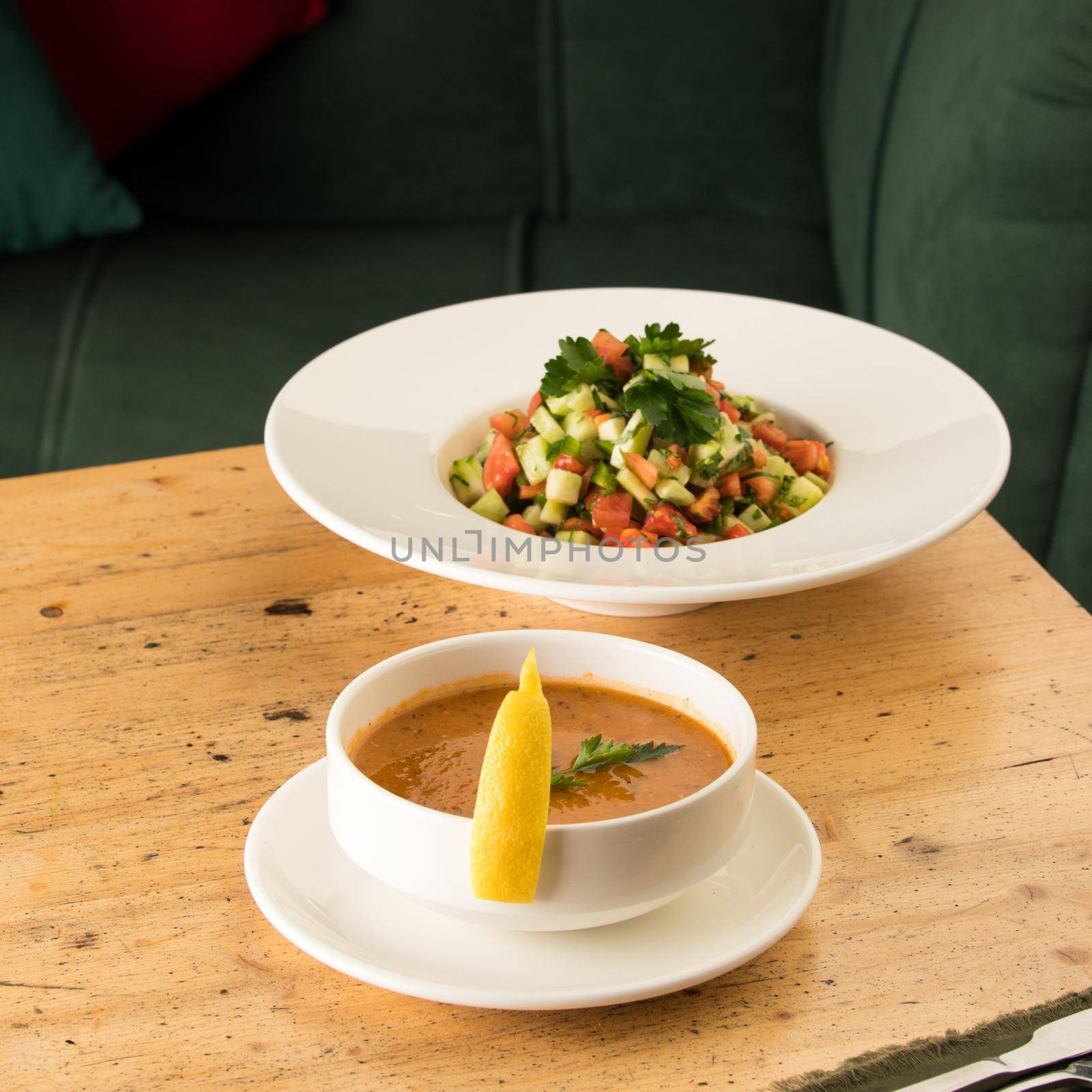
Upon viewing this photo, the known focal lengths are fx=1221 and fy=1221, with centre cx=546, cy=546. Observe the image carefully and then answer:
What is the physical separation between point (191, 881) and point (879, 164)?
1913mm

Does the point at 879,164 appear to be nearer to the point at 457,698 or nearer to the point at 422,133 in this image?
the point at 422,133

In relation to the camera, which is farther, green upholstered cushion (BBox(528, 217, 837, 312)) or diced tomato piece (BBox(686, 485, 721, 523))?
green upholstered cushion (BBox(528, 217, 837, 312))

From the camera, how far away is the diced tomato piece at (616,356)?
121 cm

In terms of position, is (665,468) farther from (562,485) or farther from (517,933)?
(517,933)

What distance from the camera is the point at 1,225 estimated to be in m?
2.46

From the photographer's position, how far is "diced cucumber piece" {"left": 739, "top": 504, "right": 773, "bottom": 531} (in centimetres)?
118

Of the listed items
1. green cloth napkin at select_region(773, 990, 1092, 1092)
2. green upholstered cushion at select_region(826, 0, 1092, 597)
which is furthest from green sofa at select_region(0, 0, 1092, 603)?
green cloth napkin at select_region(773, 990, 1092, 1092)

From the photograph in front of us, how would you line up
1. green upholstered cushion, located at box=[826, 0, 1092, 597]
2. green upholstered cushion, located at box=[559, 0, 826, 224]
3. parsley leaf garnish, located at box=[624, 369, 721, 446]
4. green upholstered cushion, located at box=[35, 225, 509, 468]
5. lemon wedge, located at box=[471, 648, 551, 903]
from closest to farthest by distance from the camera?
lemon wedge, located at box=[471, 648, 551, 903] < parsley leaf garnish, located at box=[624, 369, 721, 446] < green upholstered cushion, located at box=[826, 0, 1092, 597] < green upholstered cushion, located at box=[35, 225, 509, 468] < green upholstered cushion, located at box=[559, 0, 826, 224]

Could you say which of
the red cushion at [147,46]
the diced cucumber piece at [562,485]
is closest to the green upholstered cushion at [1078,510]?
the diced cucumber piece at [562,485]

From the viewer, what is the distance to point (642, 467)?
1.12 meters

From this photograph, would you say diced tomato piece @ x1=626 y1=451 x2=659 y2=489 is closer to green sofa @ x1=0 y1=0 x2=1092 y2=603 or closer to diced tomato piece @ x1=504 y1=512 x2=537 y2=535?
diced tomato piece @ x1=504 y1=512 x2=537 y2=535

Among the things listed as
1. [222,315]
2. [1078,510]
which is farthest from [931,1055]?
[222,315]

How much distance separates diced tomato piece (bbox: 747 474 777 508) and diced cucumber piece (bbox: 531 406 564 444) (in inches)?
7.7

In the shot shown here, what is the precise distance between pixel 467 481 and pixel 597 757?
0.61 metres
